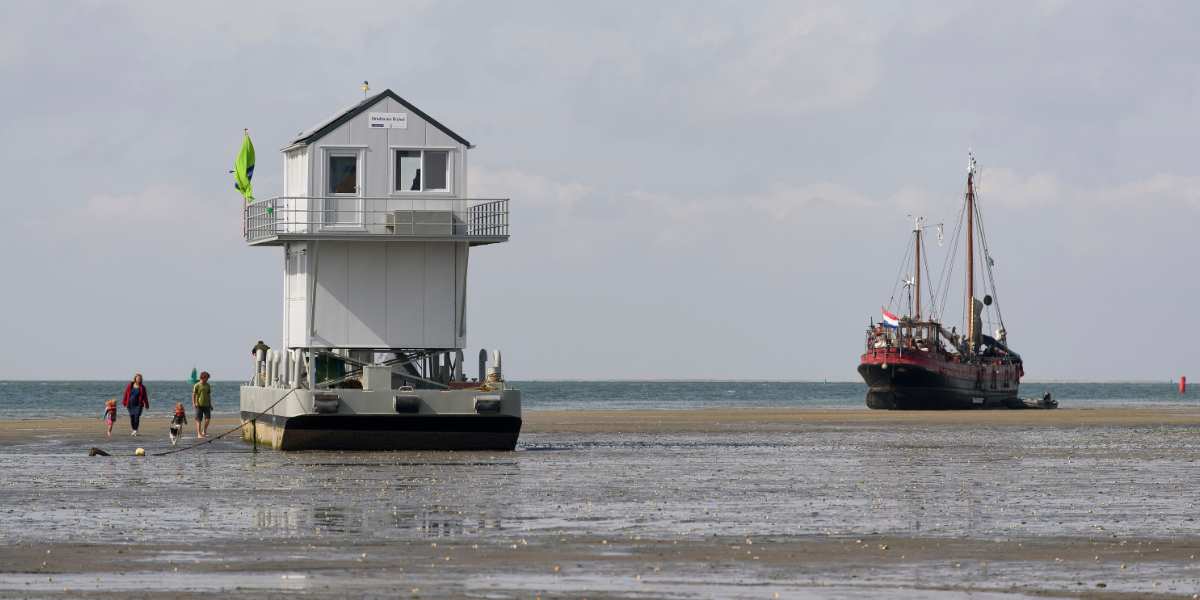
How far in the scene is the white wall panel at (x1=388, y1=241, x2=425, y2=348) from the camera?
29.8 m

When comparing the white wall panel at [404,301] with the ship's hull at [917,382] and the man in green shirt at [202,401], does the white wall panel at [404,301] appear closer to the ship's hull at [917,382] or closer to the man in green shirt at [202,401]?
the man in green shirt at [202,401]

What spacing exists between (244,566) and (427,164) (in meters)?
18.7

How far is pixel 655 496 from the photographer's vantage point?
772 inches

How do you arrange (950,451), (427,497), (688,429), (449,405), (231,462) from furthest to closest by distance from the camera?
(688,429) → (950,451) → (449,405) → (231,462) → (427,497)

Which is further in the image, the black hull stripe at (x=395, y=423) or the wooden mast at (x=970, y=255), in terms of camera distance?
the wooden mast at (x=970, y=255)

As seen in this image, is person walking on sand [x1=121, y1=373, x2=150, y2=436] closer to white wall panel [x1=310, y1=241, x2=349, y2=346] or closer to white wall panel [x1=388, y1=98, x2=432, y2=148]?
white wall panel [x1=310, y1=241, x2=349, y2=346]

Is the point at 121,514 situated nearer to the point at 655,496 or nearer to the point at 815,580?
the point at 655,496

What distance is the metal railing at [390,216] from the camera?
29.4m

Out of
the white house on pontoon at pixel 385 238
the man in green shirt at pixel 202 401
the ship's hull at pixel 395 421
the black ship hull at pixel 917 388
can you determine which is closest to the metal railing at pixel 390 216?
the white house on pontoon at pixel 385 238

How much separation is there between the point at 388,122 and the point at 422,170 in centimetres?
127

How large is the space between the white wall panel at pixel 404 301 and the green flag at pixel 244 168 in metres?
4.83

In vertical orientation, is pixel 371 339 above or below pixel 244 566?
above

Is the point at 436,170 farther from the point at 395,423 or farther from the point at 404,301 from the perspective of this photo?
the point at 395,423

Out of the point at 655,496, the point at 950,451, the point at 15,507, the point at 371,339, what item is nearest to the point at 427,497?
the point at 655,496
